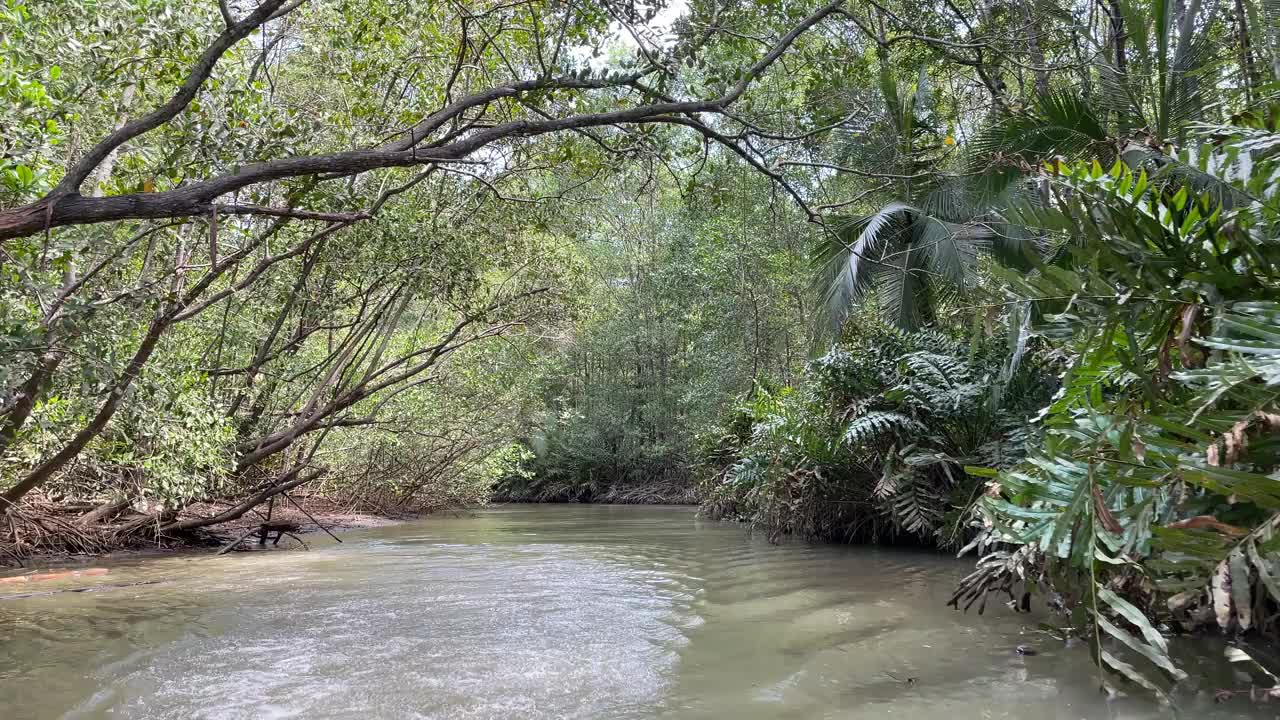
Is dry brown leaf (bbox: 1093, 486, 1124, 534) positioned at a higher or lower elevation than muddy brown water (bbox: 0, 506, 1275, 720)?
higher

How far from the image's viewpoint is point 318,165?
3707 millimetres

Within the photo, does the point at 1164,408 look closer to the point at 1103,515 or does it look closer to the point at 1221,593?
the point at 1103,515

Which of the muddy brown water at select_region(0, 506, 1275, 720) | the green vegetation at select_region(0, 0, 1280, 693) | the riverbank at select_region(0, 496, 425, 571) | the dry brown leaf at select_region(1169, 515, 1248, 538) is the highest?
the green vegetation at select_region(0, 0, 1280, 693)

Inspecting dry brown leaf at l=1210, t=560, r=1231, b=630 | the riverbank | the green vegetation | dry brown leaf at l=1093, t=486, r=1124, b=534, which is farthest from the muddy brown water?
the riverbank

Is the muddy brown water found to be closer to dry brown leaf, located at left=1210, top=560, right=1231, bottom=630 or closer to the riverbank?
dry brown leaf, located at left=1210, top=560, right=1231, bottom=630

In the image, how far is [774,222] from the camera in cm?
812

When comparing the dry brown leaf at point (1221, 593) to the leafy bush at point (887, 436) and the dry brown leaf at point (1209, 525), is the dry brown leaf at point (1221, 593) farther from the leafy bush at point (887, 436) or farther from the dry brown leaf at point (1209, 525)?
the leafy bush at point (887, 436)

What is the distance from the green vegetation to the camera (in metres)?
3.02

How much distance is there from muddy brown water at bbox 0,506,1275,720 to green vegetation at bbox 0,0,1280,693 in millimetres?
465

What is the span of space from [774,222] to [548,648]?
201 inches

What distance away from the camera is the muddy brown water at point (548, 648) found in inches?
129

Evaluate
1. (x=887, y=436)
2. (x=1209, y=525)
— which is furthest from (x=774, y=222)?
(x=1209, y=525)

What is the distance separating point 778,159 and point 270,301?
6.95 meters

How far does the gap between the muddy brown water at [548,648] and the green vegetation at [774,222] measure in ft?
1.52
